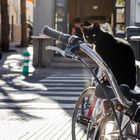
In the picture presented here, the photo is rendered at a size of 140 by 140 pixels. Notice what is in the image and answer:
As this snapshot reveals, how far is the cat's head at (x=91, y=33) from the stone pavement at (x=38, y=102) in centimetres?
275

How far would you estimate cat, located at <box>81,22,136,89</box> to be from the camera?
4845 mm

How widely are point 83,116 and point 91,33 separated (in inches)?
45.0

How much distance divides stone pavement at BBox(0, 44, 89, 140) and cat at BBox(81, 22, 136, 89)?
2483 millimetres

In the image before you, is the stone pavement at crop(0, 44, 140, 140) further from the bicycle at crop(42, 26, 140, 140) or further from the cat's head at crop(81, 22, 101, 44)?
the bicycle at crop(42, 26, 140, 140)

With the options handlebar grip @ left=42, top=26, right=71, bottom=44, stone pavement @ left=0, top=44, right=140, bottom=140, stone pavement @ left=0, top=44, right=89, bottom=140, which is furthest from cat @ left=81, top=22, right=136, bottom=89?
stone pavement @ left=0, top=44, right=89, bottom=140

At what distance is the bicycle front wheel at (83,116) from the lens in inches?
214

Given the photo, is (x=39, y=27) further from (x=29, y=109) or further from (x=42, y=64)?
(x=29, y=109)

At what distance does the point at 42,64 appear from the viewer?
67.2 ft

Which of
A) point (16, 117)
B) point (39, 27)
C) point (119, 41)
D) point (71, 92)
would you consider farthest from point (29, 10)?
point (119, 41)

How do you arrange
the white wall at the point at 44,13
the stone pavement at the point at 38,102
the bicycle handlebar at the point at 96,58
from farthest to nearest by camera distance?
1. the white wall at the point at 44,13
2. the stone pavement at the point at 38,102
3. the bicycle handlebar at the point at 96,58

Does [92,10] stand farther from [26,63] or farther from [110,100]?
[110,100]

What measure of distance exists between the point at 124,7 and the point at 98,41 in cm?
1719

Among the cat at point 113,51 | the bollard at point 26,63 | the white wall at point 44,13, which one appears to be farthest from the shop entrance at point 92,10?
the cat at point 113,51

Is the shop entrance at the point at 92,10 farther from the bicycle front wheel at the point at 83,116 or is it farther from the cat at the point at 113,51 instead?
the cat at the point at 113,51
